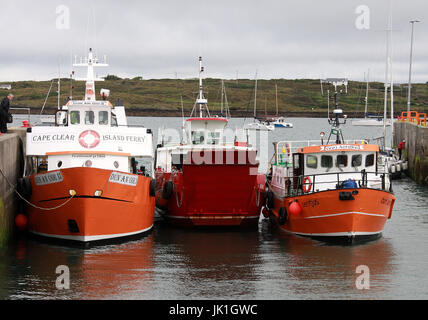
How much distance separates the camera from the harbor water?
51.5 ft

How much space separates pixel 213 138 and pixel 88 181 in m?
9.46

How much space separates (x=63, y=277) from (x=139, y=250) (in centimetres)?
375

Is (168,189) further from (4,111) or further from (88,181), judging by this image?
(4,111)

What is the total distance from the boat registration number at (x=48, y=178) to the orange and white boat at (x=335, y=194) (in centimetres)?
755

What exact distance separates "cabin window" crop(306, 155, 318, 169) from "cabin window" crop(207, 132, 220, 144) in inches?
225

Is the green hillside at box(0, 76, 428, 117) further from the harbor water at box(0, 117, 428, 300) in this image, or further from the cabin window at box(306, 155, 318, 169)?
the harbor water at box(0, 117, 428, 300)

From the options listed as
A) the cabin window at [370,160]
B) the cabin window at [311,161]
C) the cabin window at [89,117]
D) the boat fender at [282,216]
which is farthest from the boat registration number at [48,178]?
the cabin window at [370,160]

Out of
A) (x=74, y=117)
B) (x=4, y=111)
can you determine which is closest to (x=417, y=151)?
(x=74, y=117)

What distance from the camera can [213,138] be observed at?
27.6m

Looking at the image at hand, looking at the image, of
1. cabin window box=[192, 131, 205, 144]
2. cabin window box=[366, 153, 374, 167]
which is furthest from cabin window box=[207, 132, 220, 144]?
cabin window box=[366, 153, 374, 167]

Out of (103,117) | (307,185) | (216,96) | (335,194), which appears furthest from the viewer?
(216,96)

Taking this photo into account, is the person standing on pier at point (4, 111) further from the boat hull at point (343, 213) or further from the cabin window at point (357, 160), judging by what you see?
the cabin window at point (357, 160)

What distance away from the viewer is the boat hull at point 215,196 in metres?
22.2

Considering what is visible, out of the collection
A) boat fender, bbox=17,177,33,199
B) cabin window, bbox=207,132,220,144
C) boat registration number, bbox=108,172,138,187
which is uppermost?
cabin window, bbox=207,132,220,144
